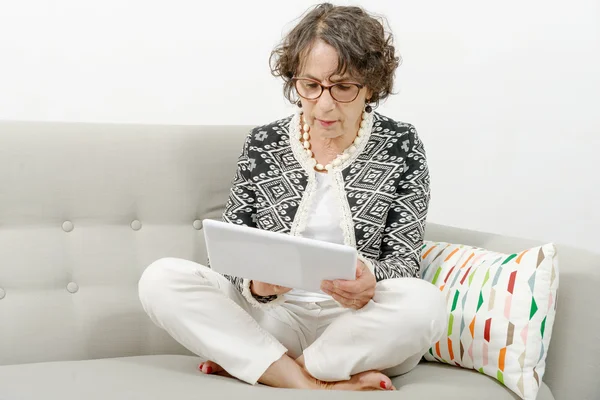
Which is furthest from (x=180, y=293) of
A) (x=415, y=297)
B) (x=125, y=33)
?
(x=125, y=33)

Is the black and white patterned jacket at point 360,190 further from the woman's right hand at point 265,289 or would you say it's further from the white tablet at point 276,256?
the white tablet at point 276,256

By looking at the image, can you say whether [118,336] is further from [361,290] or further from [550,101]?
[550,101]

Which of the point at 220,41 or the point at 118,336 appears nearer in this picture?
the point at 118,336

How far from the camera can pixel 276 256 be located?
1376 millimetres

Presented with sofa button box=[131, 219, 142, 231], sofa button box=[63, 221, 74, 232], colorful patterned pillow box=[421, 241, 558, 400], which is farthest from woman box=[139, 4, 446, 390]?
sofa button box=[63, 221, 74, 232]

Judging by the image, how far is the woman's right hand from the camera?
5.14 feet

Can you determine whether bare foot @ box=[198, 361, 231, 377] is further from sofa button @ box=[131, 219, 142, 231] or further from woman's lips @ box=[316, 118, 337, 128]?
woman's lips @ box=[316, 118, 337, 128]

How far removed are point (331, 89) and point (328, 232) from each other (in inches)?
12.0

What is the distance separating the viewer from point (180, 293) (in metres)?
1.53

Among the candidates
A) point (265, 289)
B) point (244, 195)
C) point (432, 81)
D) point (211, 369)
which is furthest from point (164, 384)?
point (432, 81)

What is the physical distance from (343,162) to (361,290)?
0.38m

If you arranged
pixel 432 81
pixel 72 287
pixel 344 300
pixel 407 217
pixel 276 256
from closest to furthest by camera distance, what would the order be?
pixel 276 256 < pixel 344 300 < pixel 407 217 < pixel 72 287 < pixel 432 81

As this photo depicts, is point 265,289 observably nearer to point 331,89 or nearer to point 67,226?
point 331,89

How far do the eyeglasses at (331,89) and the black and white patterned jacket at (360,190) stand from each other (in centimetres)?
14
